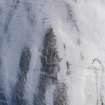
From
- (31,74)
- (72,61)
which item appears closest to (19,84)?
(31,74)

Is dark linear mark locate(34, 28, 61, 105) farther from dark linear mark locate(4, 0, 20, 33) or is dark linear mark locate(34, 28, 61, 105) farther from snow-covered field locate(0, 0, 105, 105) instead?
dark linear mark locate(4, 0, 20, 33)

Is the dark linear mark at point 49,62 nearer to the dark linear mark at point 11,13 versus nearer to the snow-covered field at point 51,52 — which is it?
the snow-covered field at point 51,52

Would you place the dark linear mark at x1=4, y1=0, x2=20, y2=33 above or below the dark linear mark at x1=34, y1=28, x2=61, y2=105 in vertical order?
above

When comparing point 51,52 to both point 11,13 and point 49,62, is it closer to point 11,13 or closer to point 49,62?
point 49,62

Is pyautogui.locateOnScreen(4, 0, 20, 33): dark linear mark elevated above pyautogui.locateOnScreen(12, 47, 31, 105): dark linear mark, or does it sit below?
above

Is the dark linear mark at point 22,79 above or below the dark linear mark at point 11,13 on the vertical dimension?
below

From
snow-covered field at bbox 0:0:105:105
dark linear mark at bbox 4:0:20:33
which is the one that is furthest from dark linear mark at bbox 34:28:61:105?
dark linear mark at bbox 4:0:20:33

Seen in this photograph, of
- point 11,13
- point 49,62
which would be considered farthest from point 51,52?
point 11,13

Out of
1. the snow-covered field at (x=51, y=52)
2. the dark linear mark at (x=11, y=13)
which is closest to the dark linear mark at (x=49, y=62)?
the snow-covered field at (x=51, y=52)
